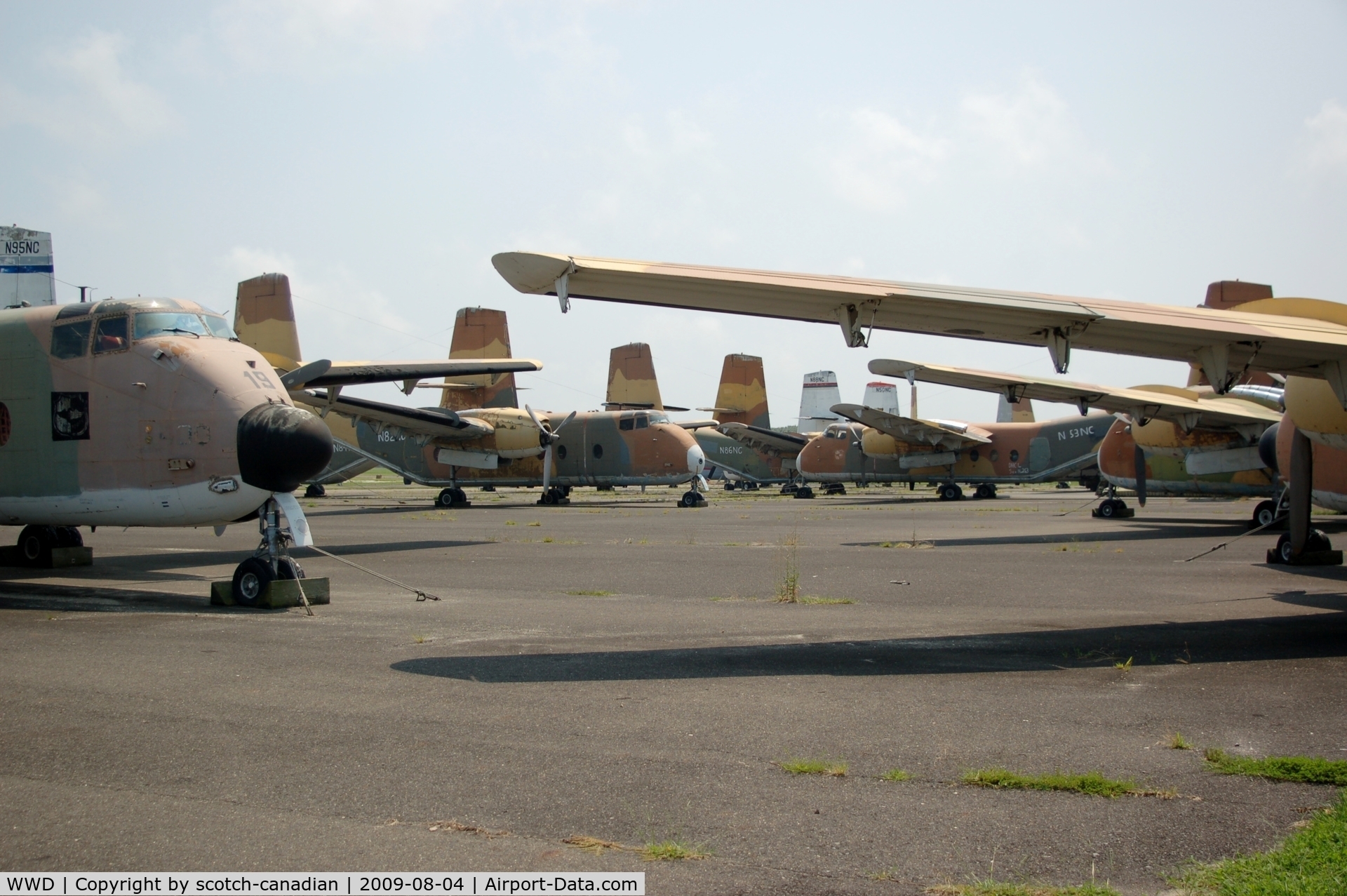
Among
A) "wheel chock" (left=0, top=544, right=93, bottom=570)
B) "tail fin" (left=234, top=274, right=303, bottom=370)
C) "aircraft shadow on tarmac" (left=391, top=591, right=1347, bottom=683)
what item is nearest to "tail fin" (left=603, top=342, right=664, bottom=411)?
"tail fin" (left=234, top=274, right=303, bottom=370)

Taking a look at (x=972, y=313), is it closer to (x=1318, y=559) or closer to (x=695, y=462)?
(x=1318, y=559)

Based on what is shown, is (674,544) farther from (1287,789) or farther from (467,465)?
(467,465)

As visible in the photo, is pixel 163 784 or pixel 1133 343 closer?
pixel 163 784

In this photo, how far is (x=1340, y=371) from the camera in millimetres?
8172

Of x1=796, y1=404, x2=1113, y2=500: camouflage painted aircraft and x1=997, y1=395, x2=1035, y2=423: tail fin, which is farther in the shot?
x1=997, y1=395, x2=1035, y2=423: tail fin

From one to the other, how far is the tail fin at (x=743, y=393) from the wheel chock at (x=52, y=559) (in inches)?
1620

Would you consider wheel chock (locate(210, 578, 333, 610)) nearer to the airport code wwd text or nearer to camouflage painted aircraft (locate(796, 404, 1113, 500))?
the airport code wwd text

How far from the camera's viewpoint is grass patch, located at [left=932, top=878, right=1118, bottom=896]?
333 cm

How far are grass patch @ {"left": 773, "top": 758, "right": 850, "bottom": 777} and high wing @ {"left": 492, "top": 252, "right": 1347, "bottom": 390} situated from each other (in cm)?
352

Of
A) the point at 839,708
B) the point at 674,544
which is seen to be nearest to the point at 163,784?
the point at 839,708

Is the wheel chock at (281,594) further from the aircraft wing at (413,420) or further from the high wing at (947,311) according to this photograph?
the aircraft wing at (413,420)

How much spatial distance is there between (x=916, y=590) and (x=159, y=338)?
29.8 feet

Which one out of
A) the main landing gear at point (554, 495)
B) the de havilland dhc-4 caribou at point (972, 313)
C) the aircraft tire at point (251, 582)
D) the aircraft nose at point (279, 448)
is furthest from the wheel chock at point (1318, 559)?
the main landing gear at point (554, 495)

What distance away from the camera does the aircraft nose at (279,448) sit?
10188 millimetres
